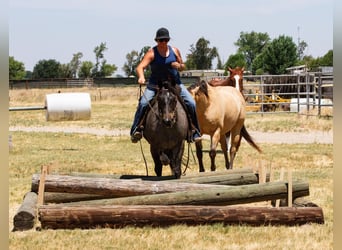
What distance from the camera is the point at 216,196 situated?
7707 millimetres

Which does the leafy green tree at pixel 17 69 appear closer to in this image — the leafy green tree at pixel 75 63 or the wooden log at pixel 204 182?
the leafy green tree at pixel 75 63

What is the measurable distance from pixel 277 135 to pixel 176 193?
14.1 metres

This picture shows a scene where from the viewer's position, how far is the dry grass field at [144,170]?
675cm

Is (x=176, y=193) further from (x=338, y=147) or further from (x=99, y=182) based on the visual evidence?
(x=338, y=147)

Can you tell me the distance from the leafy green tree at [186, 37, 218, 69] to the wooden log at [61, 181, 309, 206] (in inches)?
3279

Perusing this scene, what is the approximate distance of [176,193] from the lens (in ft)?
25.1

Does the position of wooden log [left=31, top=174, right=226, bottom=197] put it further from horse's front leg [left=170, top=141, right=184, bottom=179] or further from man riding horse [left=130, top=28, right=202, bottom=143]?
man riding horse [left=130, top=28, right=202, bottom=143]

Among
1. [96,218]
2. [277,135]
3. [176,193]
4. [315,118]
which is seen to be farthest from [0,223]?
[315,118]

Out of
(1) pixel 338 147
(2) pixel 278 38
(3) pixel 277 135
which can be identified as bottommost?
(3) pixel 277 135

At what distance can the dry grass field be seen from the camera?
6.75 metres

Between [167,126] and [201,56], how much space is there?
277 ft

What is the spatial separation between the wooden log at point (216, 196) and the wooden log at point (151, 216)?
250mm

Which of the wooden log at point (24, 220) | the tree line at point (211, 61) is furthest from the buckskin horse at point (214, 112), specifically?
the tree line at point (211, 61)

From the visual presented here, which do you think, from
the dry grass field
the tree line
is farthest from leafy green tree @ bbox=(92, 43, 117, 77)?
the dry grass field
